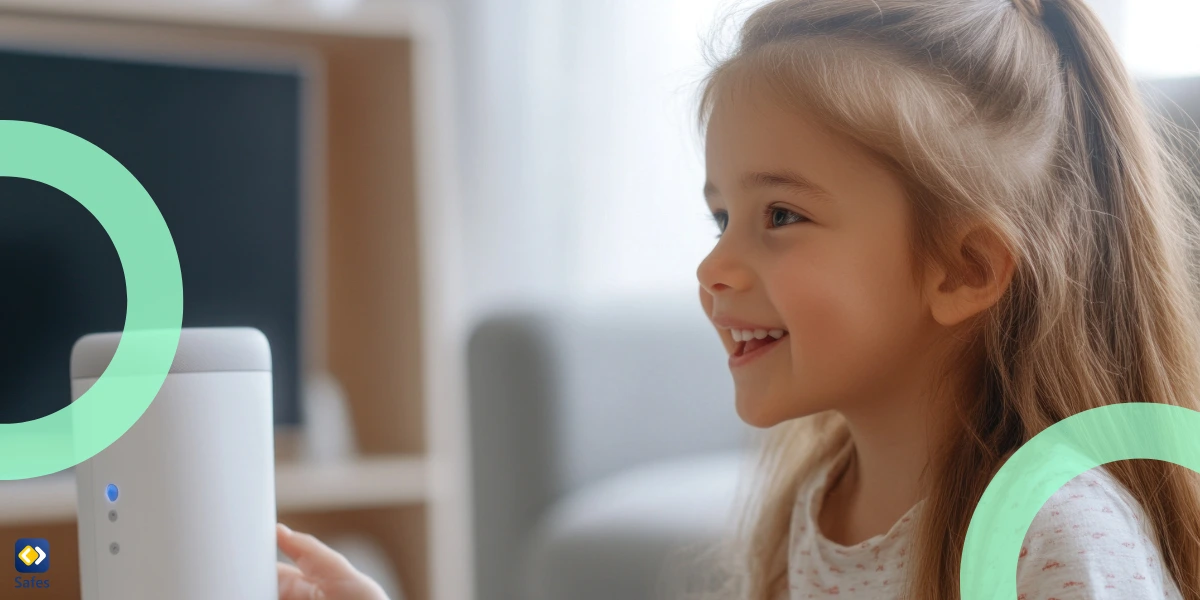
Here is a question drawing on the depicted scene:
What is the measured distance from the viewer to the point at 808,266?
0.44m

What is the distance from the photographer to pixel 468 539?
3.34ft

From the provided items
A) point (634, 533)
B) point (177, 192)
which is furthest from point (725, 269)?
point (177, 192)

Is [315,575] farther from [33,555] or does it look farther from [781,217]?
[781,217]

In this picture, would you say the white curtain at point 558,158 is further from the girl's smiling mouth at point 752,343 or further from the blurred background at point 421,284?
the girl's smiling mouth at point 752,343

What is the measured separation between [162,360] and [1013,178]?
1.08 ft

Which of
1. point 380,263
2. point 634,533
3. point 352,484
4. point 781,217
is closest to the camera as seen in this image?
point 781,217

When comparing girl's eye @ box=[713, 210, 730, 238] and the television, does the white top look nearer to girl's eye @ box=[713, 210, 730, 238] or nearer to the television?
girl's eye @ box=[713, 210, 730, 238]

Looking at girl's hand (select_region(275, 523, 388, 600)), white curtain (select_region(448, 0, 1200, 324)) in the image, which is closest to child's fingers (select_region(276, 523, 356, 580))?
girl's hand (select_region(275, 523, 388, 600))

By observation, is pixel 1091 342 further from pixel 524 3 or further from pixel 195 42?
pixel 524 3

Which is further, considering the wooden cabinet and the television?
the wooden cabinet

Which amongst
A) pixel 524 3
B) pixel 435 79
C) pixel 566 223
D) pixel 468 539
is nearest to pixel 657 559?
pixel 468 539

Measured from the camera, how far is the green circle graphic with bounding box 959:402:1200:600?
15.8 inches
